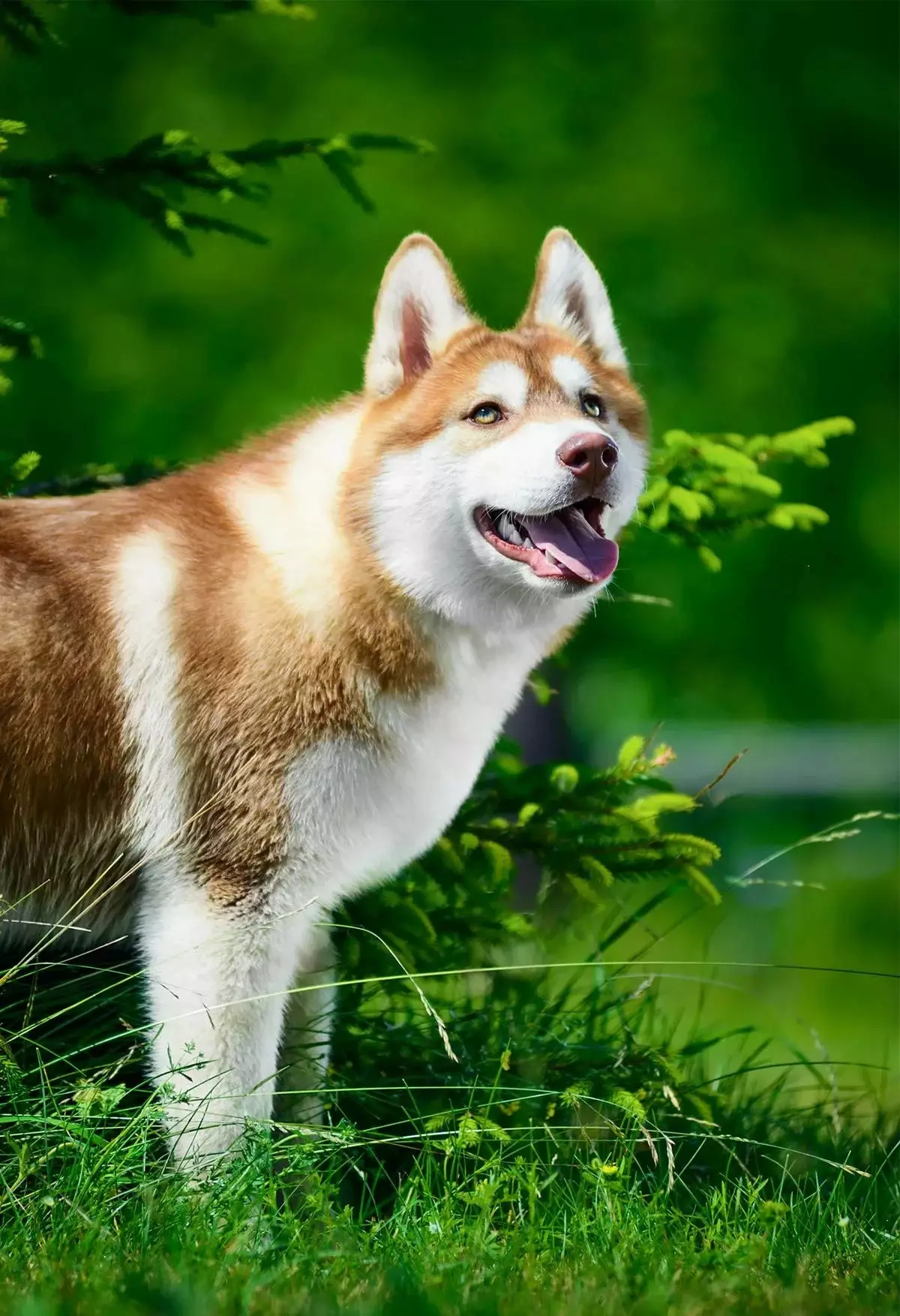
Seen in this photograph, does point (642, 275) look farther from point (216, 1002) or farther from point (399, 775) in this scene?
point (216, 1002)

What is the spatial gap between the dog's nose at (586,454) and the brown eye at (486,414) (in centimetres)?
24

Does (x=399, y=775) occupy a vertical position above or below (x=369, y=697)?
below

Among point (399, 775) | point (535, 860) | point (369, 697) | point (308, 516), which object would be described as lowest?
point (535, 860)

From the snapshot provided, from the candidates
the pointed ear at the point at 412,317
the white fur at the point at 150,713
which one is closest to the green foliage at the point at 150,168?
the pointed ear at the point at 412,317

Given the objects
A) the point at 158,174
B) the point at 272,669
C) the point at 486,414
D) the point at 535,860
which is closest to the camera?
the point at 272,669

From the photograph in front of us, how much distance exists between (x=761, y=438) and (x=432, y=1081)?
197cm

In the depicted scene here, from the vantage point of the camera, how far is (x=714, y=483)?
418 centimetres

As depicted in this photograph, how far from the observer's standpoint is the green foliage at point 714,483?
4.05 meters

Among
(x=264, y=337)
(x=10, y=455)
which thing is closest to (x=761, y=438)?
(x=10, y=455)

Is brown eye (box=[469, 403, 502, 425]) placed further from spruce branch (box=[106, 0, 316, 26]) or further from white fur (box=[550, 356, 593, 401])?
spruce branch (box=[106, 0, 316, 26])

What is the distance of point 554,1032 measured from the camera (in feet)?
12.5

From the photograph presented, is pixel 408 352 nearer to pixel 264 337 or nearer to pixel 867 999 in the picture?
pixel 867 999

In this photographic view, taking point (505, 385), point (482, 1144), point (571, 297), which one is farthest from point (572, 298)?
point (482, 1144)

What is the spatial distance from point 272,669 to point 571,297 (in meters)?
1.24
